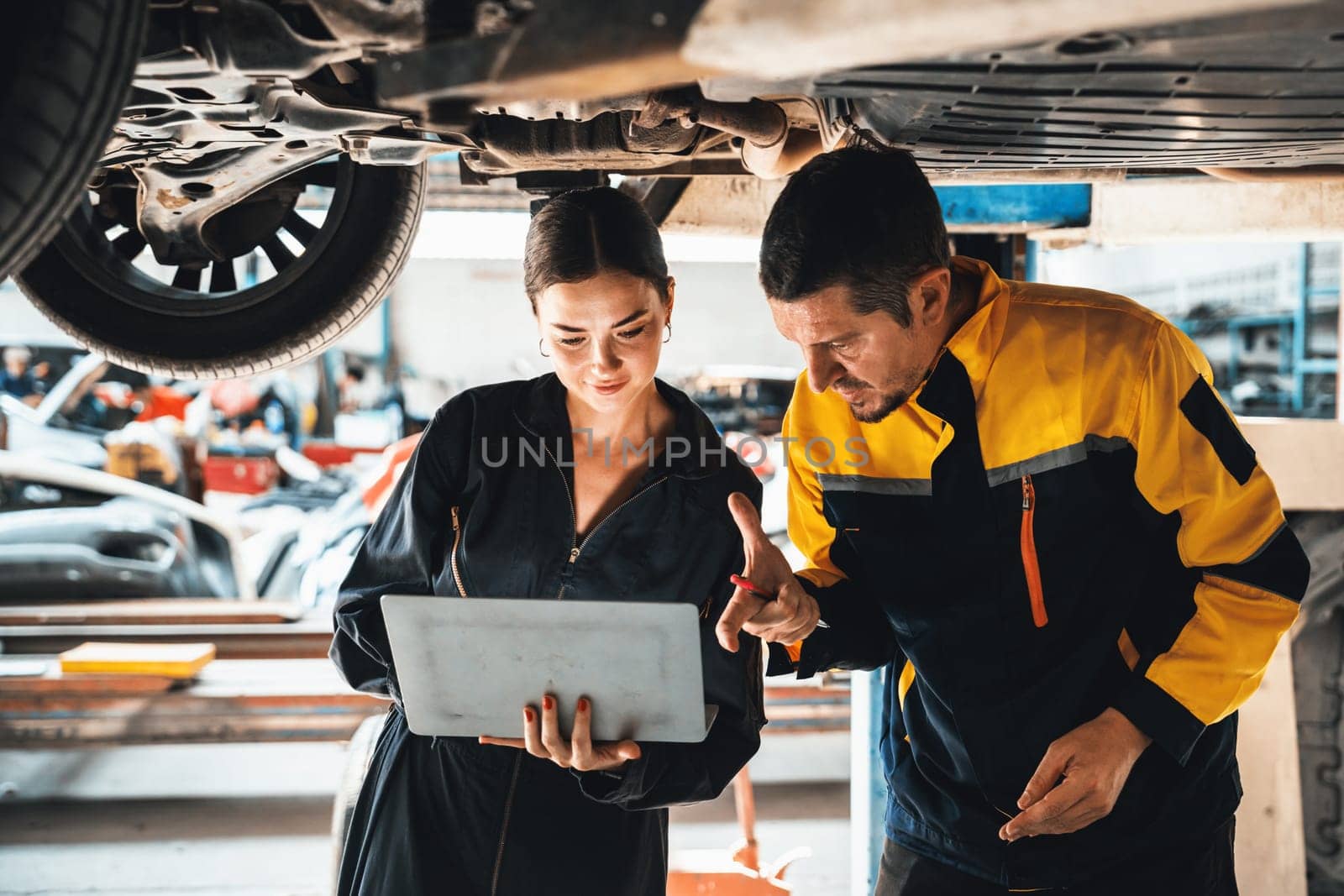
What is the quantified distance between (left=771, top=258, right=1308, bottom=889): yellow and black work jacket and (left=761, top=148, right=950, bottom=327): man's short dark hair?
116mm

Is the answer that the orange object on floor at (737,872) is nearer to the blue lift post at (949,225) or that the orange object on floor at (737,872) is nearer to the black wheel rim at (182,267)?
the blue lift post at (949,225)

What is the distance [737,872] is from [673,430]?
1146 millimetres

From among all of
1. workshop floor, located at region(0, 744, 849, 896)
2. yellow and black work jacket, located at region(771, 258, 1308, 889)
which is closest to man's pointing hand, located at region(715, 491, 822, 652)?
yellow and black work jacket, located at region(771, 258, 1308, 889)

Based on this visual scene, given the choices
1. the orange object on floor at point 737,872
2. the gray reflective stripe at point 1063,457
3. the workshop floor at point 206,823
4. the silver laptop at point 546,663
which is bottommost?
the workshop floor at point 206,823

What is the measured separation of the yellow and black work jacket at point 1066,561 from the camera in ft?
3.59

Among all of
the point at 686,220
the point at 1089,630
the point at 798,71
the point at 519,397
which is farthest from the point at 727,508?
the point at 686,220

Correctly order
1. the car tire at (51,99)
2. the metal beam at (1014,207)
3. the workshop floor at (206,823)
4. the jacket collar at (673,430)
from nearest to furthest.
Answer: the car tire at (51,99)
the jacket collar at (673,430)
the metal beam at (1014,207)
the workshop floor at (206,823)

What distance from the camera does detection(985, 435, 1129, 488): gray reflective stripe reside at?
1.13 meters

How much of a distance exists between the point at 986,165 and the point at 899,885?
941 millimetres

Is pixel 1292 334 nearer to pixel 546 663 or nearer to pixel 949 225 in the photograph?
pixel 949 225

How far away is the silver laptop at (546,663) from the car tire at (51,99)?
0.51m

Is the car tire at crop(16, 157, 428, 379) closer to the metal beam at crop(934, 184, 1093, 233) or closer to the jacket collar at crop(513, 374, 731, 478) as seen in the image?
the jacket collar at crop(513, 374, 731, 478)

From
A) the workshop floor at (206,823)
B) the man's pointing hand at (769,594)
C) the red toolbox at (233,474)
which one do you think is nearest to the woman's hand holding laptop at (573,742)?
the man's pointing hand at (769,594)

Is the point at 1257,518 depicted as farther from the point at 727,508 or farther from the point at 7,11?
the point at 7,11
